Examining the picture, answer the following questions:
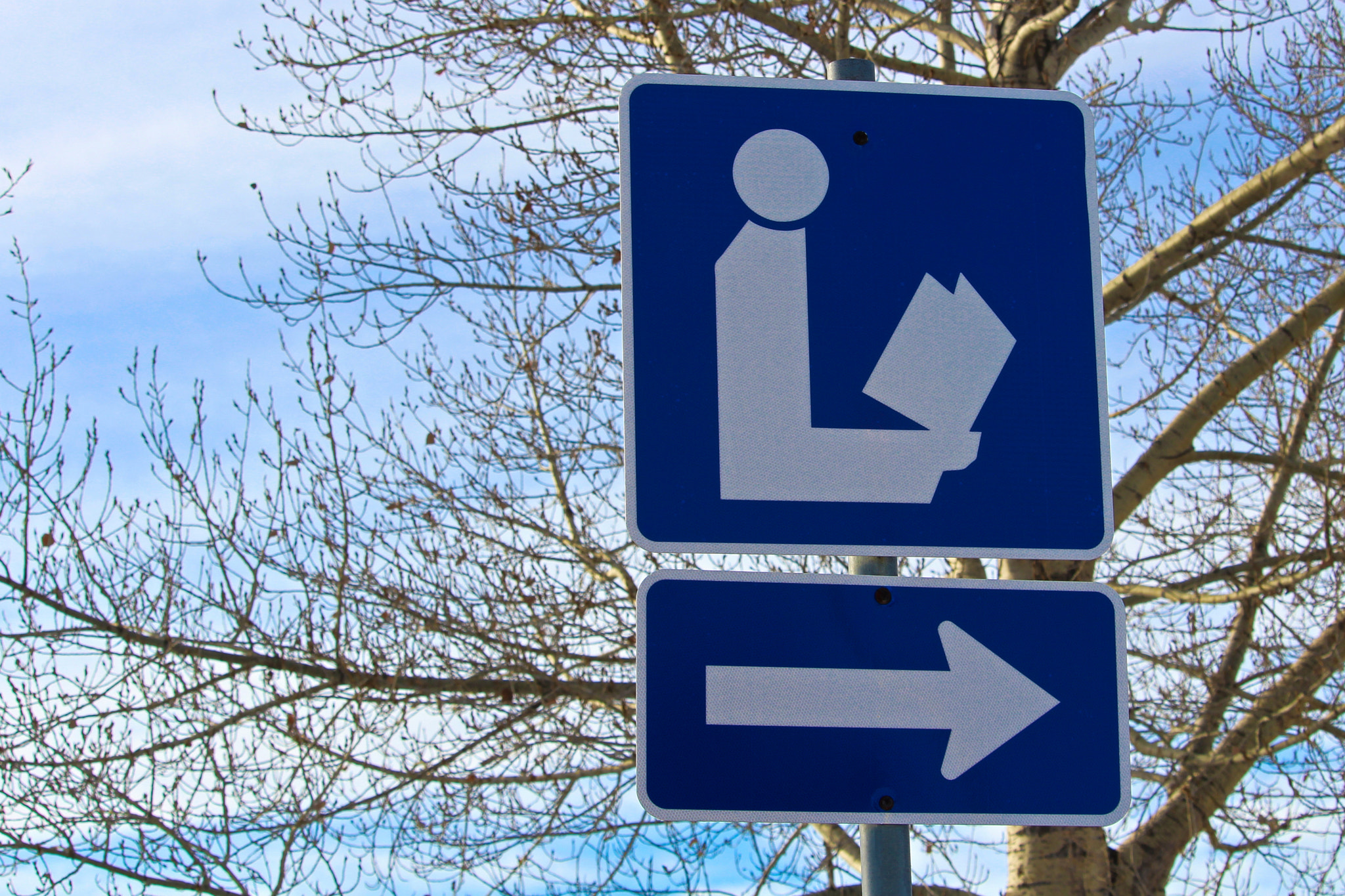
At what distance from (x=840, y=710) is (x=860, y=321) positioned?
52cm

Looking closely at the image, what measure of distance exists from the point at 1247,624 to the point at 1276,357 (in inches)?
52.0

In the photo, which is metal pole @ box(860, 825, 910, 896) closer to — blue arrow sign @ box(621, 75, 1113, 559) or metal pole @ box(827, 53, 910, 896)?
metal pole @ box(827, 53, 910, 896)

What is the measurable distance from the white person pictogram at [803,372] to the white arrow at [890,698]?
22 centimetres

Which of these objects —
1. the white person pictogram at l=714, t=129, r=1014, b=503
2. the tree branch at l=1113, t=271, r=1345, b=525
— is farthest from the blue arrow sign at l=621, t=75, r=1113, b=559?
the tree branch at l=1113, t=271, r=1345, b=525

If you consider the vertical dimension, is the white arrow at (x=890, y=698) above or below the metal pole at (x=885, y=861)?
above

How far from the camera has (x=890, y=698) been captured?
5.09 ft

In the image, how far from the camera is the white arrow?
1.54 m

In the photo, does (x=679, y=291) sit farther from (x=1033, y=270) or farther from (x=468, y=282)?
(x=468, y=282)

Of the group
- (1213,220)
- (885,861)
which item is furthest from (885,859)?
(1213,220)

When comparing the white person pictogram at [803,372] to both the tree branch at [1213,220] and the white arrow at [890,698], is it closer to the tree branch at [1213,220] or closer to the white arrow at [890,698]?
the white arrow at [890,698]

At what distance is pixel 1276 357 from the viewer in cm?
600

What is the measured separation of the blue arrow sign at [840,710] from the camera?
1.54 m

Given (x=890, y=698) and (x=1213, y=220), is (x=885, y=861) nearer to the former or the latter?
(x=890, y=698)

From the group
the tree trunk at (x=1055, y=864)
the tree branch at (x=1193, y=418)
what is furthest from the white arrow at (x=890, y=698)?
the tree branch at (x=1193, y=418)
